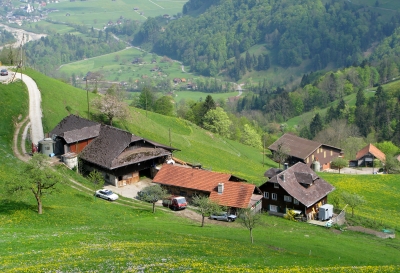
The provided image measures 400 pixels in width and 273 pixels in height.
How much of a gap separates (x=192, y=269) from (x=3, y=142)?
51.8 metres

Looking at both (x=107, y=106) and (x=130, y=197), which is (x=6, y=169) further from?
(x=107, y=106)

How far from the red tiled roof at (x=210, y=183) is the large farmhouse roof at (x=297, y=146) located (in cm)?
6021

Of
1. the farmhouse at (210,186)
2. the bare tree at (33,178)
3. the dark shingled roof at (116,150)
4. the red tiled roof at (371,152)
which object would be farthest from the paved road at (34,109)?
the red tiled roof at (371,152)

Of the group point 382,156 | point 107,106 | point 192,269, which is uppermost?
point 107,106

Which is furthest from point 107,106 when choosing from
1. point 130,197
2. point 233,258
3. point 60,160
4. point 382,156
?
point 382,156

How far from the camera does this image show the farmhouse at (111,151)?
257 ft

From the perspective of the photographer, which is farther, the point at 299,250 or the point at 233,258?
the point at 299,250

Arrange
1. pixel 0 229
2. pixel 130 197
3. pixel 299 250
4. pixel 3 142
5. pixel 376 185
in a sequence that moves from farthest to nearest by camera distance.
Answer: pixel 376 185 → pixel 3 142 → pixel 130 197 → pixel 299 250 → pixel 0 229

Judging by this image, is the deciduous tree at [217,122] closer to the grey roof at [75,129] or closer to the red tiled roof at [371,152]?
the red tiled roof at [371,152]

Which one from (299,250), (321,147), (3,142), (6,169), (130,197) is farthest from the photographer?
(321,147)

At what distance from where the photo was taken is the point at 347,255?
55031 millimetres

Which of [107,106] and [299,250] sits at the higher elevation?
[107,106]

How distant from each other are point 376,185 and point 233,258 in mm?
68924

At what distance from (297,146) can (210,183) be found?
69576 millimetres
